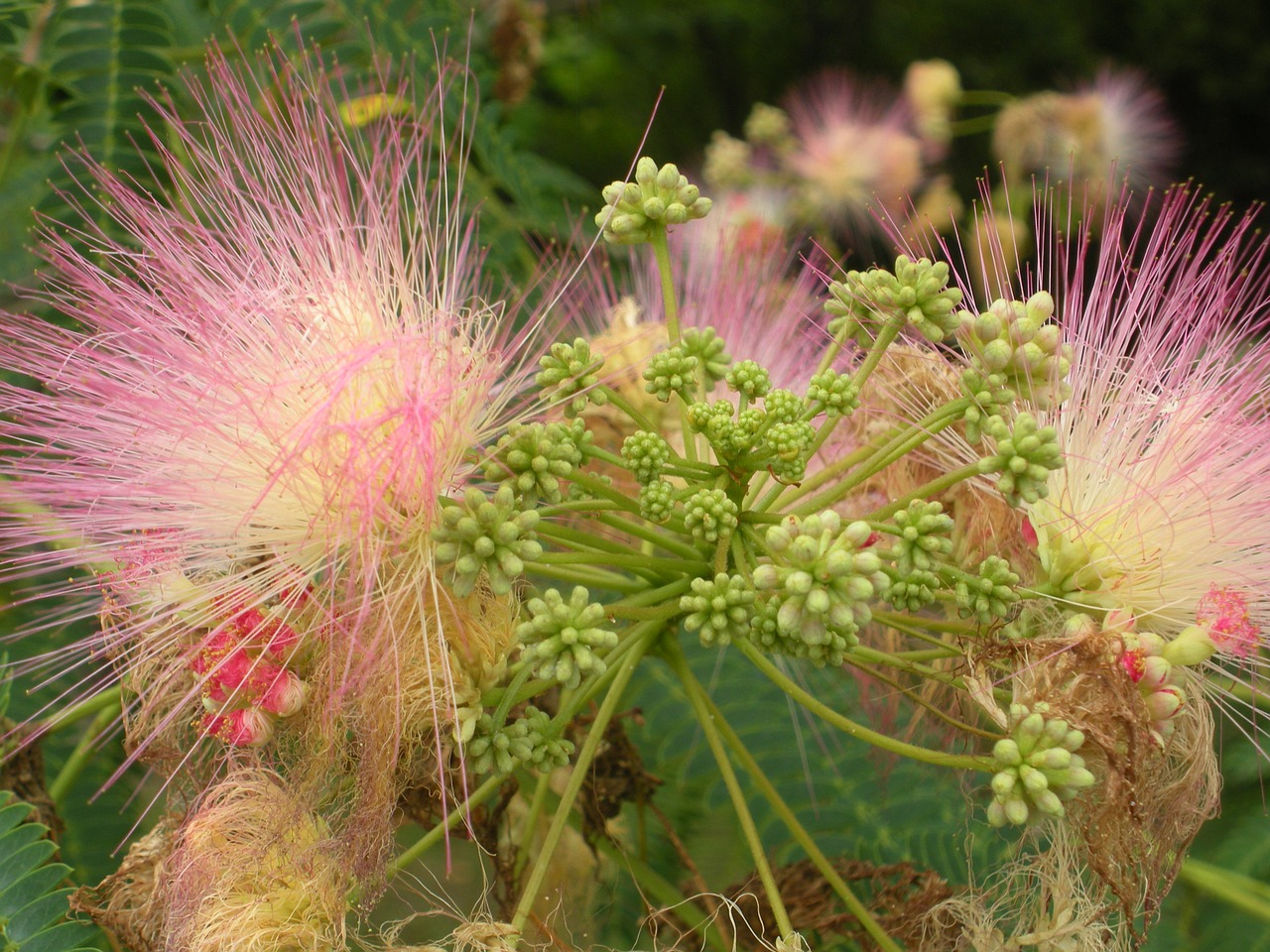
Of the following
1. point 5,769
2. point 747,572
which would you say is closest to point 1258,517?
point 747,572

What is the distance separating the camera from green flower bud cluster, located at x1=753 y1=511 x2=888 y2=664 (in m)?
1.66

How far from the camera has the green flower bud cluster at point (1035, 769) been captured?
1701 mm

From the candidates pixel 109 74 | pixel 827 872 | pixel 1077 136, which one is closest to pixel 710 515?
pixel 827 872

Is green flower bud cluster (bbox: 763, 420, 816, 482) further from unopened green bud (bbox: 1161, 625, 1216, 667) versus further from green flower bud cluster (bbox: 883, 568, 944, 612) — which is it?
unopened green bud (bbox: 1161, 625, 1216, 667)

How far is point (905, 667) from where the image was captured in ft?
6.25

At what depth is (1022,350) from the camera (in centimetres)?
189

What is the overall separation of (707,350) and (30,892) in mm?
1474

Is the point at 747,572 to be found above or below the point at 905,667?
above

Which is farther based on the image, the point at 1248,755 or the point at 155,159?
the point at 1248,755

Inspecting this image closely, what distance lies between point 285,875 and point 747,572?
2.91ft

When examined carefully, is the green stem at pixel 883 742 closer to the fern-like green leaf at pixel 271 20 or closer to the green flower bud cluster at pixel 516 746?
the green flower bud cluster at pixel 516 746

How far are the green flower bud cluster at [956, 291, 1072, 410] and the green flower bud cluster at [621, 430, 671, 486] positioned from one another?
1.77 feet

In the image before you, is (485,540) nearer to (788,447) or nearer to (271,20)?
(788,447)

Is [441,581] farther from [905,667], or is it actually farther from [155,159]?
[155,159]
